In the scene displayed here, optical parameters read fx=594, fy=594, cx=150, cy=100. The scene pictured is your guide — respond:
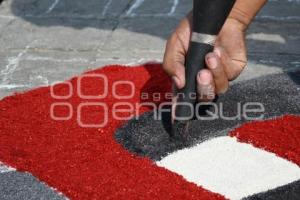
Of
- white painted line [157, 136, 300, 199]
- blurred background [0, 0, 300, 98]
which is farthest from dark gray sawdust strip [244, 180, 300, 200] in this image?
blurred background [0, 0, 300, 98]

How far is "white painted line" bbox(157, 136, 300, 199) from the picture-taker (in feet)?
6.44

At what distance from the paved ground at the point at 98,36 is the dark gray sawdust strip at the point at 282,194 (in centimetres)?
107

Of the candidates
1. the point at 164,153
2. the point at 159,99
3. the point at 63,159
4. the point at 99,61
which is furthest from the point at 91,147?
the point at 99,61

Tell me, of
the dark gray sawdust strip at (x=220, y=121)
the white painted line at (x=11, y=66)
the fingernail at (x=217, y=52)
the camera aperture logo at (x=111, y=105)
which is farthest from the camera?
the white painted line at (x=11, y=66)

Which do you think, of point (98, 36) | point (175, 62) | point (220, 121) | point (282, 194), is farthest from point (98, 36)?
point (282, 194)

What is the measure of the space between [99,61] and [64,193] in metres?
1.38

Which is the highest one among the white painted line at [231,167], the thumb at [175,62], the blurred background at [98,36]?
the thumb at [175,62]

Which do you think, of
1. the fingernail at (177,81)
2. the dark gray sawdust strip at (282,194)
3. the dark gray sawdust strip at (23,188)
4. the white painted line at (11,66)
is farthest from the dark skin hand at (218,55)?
the white painted line at (11,66)

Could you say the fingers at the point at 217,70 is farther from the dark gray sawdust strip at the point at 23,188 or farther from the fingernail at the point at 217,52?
the dark gray sawdust strip at the point at 23,188

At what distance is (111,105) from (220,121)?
1.64 ft

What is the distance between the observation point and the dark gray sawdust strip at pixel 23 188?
1.95 meters

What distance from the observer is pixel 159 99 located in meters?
2.62

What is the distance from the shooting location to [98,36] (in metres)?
3.65

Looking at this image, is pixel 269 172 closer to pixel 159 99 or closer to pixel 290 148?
pixel 290 148
